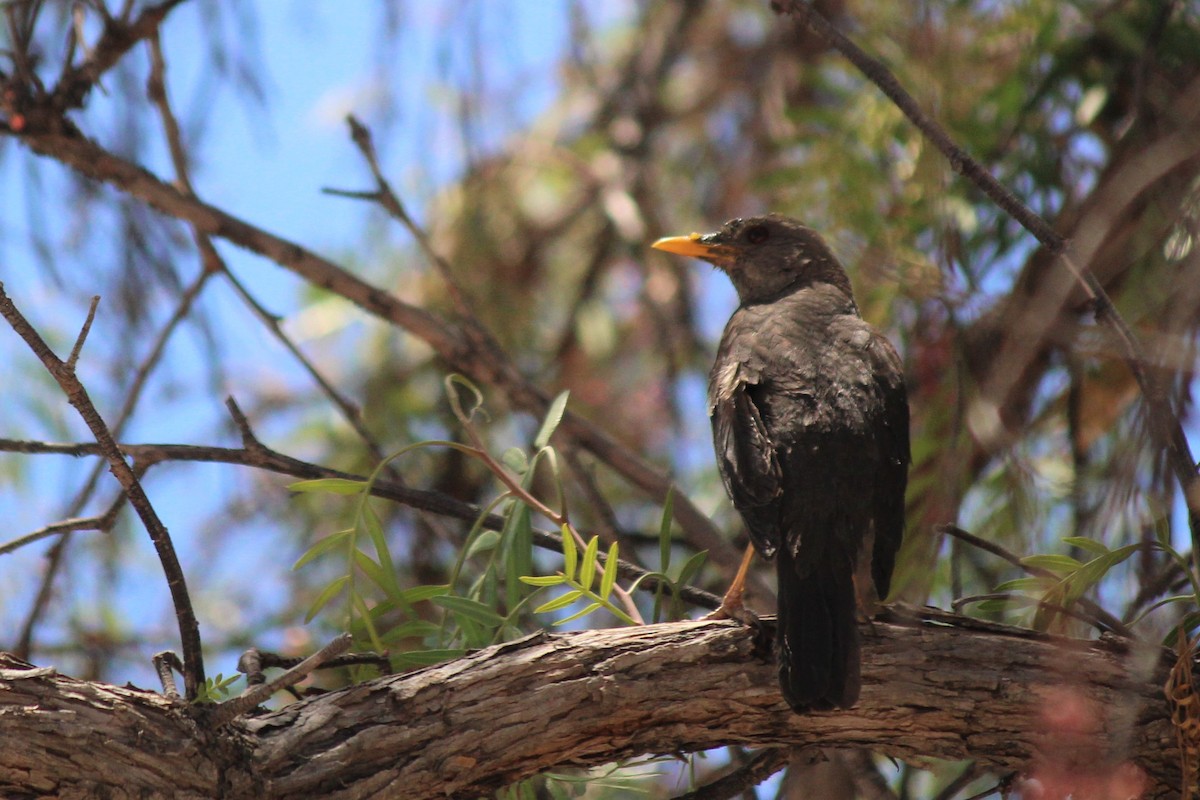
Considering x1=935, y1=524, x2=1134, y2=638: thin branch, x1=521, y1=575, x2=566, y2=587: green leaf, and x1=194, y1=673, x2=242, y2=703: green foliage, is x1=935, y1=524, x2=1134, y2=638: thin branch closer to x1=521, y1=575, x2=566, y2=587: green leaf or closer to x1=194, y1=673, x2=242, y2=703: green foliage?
x1=521, y1=575, x2=566, y2=587: green leaf

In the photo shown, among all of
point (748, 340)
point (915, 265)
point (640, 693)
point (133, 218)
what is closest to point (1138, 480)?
point (640, 693)

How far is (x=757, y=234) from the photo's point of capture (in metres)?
5.06

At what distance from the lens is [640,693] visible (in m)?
2.94

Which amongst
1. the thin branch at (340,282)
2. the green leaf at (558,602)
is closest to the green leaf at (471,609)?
the green leaf at (558,602)

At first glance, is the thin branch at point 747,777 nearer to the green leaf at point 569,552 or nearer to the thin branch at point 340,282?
the green leaf at point 569,552

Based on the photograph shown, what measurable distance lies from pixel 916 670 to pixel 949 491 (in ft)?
3.32

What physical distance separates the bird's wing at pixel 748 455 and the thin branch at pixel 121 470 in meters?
1.50

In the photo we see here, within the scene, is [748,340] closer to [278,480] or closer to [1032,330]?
[1032,330]

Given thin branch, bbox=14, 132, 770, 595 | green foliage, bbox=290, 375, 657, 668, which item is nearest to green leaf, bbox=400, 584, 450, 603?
green foliage, bbox=290, 375, 657, 668

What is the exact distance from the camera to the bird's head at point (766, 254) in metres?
4.93

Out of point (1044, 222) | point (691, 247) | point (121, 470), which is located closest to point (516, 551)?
point (121, 470)

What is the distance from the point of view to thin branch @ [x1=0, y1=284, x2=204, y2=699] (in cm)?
244

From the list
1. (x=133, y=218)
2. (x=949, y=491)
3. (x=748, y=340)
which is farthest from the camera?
(x=133, y=218)

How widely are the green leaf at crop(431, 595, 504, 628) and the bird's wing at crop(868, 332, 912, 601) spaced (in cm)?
106
